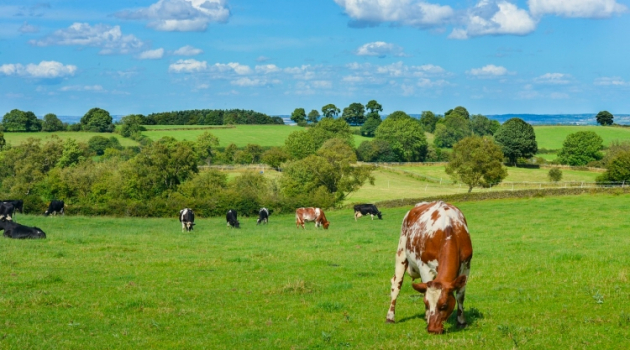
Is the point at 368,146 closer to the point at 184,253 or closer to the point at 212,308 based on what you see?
the point at 184,253

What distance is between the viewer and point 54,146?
313 feet

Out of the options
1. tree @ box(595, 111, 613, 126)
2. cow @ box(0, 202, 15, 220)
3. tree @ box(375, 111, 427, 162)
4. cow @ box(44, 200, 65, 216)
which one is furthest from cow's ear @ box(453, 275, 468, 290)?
tree @ box(595, 111, 613, 126)

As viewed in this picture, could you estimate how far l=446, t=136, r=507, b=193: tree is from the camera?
260 ft

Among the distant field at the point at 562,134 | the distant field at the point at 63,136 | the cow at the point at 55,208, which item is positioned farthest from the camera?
the distant field at the point at 562,134

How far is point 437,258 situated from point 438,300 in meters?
0.89

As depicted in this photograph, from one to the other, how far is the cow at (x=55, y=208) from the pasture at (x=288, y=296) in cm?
2670

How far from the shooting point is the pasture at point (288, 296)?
1083 centimetres

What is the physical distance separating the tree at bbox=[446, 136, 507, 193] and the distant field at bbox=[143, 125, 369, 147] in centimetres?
7669

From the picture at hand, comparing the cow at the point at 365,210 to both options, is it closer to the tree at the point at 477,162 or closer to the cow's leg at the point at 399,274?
the tree at the point at 477,162

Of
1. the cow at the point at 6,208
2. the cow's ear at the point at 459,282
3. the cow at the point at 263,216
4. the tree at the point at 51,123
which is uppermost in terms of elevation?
the tree at the point at 51,123

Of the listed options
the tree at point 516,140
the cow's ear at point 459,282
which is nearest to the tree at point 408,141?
the tree at point 516,140

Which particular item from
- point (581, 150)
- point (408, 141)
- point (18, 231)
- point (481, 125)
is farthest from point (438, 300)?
point (481, 125)

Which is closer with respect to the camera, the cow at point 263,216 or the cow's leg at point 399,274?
the cow's leg at point 399,274

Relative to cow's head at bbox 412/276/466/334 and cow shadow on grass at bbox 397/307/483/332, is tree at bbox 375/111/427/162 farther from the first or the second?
cow's head at bbox 412/276/466/334
